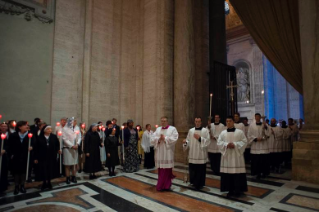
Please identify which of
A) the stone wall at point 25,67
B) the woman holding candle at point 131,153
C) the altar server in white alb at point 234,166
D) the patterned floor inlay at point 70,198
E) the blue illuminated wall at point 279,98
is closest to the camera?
the patterned floor inlay at point 70,198

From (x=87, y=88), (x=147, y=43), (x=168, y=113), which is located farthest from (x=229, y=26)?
(x=87, y=88)

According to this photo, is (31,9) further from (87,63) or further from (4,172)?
(4,172)

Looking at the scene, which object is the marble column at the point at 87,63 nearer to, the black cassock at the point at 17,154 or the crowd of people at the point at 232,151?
the black cassock at the point at 17,154

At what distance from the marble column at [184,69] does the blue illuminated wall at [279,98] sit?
11.1 metres

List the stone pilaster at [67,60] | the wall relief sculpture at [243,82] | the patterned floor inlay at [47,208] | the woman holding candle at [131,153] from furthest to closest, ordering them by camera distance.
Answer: the wall relief sculpture at [243,82]
the stone pilaster at [67,60]
the woman holding candle at [131,153]
the patterned floor inlay at [47,208]

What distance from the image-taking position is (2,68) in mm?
7941

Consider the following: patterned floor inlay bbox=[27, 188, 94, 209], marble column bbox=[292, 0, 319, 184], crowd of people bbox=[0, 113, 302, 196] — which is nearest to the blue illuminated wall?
crowd of people bbox=[0, 113, 302, 196]

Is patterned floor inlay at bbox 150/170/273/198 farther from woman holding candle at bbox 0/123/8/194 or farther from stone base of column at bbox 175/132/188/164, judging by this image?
woman holding candle at bbox 0/123/8/194

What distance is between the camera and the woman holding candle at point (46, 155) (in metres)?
5.59

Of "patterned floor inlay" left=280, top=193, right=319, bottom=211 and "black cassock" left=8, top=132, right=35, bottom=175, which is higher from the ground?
"black cassock" left=8, top=132, right=35, bottom=175

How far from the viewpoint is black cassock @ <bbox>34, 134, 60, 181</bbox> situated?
18.3 feet

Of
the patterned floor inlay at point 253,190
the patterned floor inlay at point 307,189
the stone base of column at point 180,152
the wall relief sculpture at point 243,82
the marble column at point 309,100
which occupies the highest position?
the wall relief sculpture at point 243,82

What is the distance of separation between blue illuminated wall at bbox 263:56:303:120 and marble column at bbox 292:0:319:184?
1228 cm

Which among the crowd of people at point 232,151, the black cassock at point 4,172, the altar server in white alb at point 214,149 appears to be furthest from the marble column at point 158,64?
the black cassock at point 4,172
